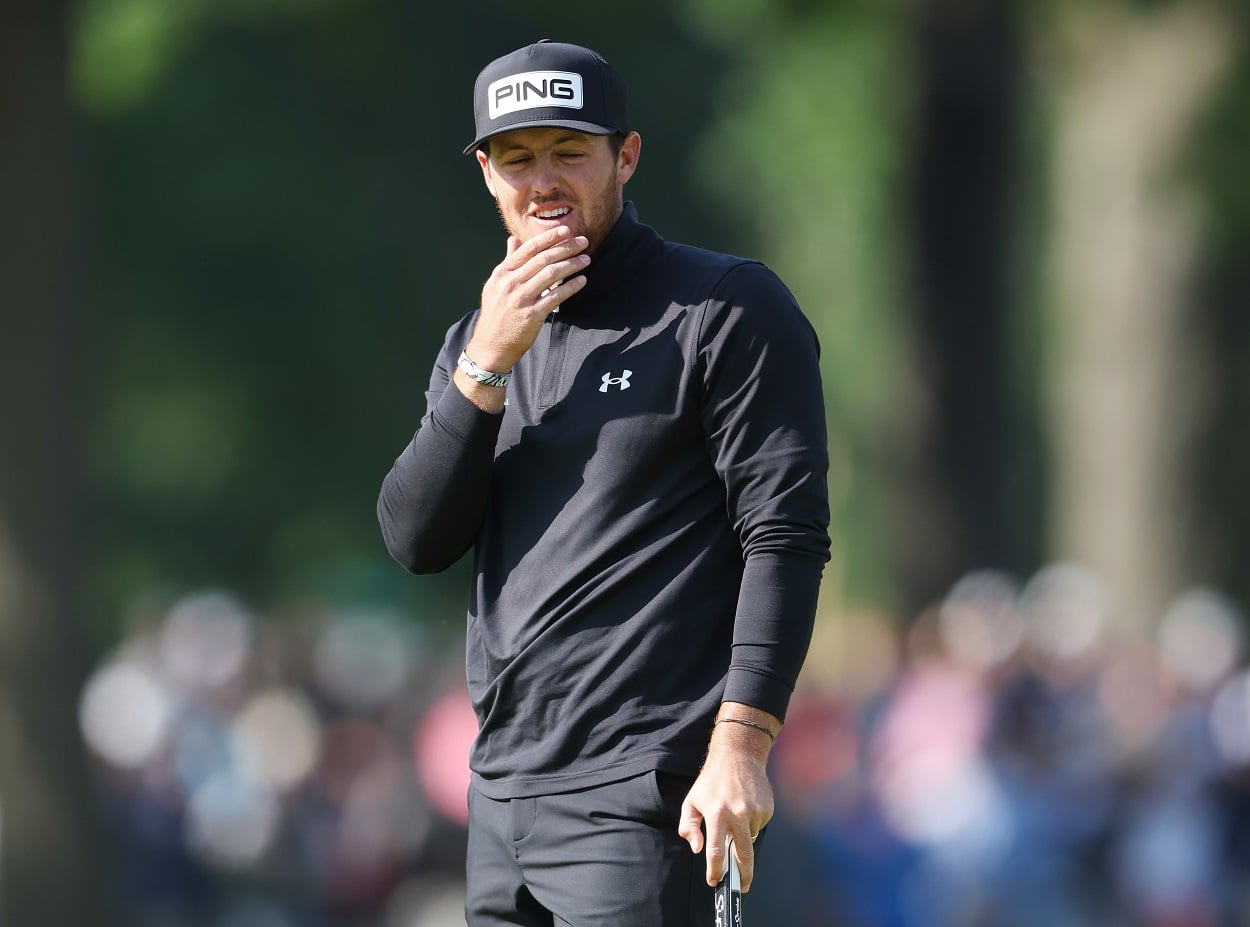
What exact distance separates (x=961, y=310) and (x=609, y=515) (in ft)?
48.4

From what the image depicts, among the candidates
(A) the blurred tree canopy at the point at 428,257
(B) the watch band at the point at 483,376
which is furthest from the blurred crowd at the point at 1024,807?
(B) the watch band at the point at 483,376

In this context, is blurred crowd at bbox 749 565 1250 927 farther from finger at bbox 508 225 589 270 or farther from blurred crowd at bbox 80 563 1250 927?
finger at bbox 508 225 589 270

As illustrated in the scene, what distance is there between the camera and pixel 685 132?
30.9 metres

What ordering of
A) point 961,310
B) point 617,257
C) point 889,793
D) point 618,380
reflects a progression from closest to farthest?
point 618,380 < point 617,257 < point 889,793 < point 961,310

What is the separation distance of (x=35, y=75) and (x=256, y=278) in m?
17.5

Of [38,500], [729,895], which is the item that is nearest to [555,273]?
[729,895]

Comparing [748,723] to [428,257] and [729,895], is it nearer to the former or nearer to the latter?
[729,895]

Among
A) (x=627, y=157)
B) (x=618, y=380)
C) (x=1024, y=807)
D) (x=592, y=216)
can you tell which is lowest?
(x=1024, y=807)

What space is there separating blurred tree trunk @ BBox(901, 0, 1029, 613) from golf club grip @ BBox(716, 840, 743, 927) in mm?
14483

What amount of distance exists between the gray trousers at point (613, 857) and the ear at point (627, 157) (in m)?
1.22

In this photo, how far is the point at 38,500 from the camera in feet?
38.4

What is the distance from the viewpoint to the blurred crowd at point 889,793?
12875 mm

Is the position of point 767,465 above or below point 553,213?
below

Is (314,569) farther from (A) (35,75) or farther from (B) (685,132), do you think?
(A) (35,75)
